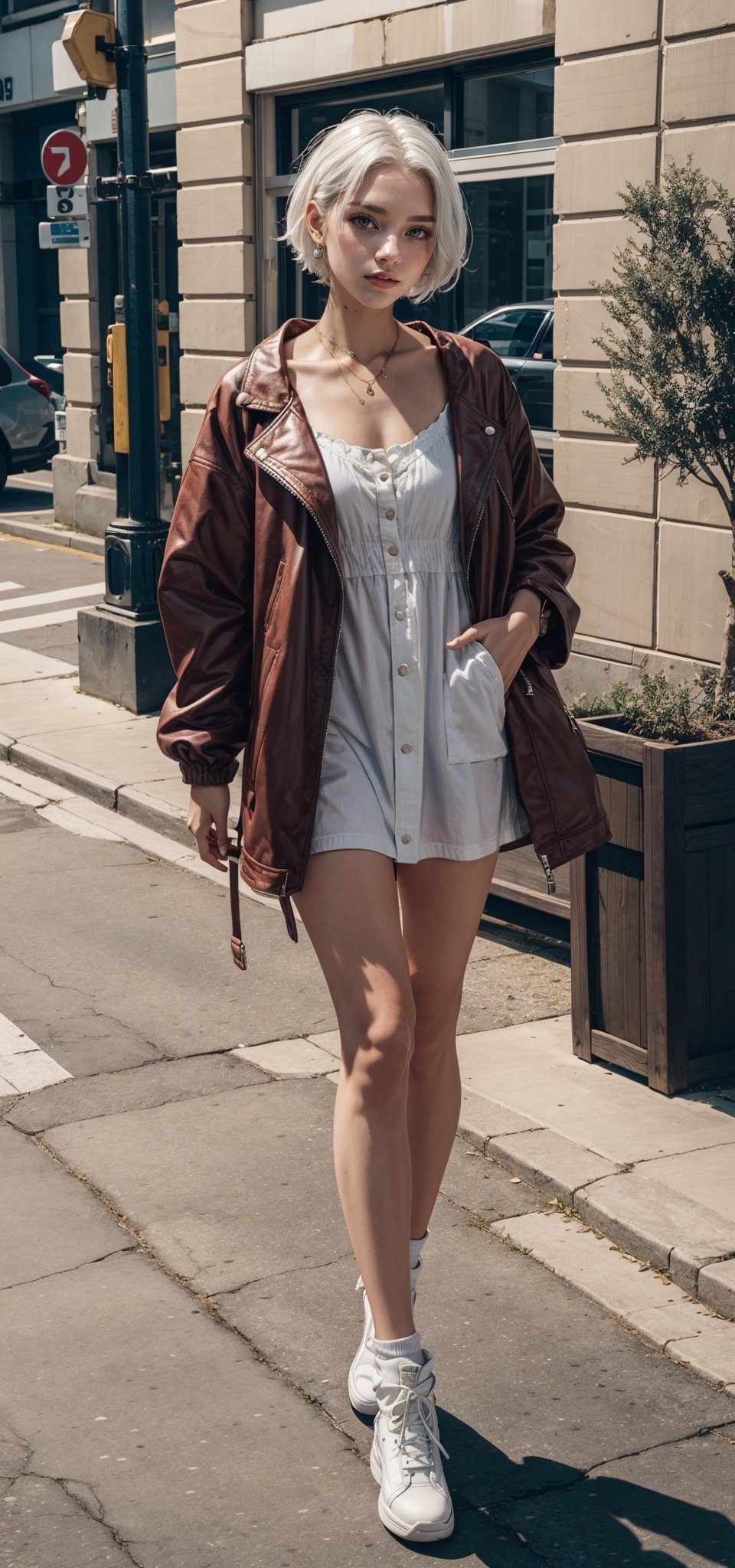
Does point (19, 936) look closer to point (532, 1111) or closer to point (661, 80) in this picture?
point (532, 1111)

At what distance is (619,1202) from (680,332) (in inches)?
153

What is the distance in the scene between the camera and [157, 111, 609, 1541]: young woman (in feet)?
9.58

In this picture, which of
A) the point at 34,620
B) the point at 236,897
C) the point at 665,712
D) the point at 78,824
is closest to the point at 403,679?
the point at 236,897

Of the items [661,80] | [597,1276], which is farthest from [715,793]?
[661,80]

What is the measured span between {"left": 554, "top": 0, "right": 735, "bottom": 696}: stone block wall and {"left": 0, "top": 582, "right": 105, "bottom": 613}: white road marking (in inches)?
194

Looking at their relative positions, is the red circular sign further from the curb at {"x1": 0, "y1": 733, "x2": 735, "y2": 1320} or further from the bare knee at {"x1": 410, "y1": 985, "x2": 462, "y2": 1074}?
the bare knee at {"x1": 410, "y1": 985, "x2": 462, "y2": 1074}

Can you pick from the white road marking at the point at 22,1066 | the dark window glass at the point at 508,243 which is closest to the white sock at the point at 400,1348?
the white road marking at the point at 22,1066

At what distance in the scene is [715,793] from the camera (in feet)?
14.8

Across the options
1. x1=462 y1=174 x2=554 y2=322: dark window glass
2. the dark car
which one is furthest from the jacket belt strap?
x1=462 y1=174 x2=554 y2=322: dark window glass

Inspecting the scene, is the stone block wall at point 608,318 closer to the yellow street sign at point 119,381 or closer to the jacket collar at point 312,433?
the yellow street sign at point 119,381

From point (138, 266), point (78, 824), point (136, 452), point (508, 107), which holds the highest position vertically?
point (508, 107)

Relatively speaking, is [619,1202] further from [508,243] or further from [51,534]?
[51,534]

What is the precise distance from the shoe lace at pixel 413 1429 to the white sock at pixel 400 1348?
5cm

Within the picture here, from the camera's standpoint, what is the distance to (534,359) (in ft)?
34.1
